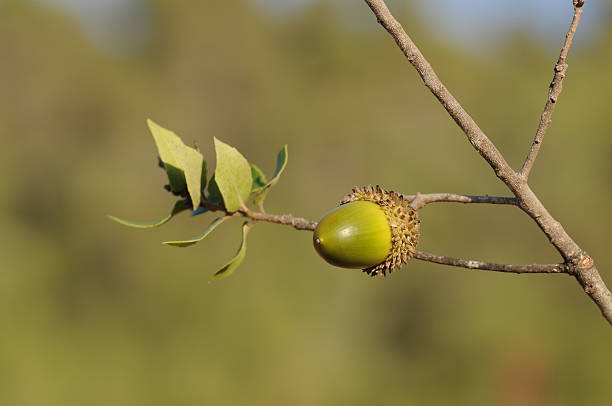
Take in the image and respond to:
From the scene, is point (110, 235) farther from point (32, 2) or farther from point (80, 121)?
point (32, 2)

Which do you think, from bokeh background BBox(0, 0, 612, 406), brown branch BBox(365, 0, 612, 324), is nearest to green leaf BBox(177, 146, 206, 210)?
brown branch BBox(365, 0, 612, 324)

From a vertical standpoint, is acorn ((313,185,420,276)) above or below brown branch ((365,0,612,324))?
below

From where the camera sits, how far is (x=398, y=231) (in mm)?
1141

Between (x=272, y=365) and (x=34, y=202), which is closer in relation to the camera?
(x=272, y=365)

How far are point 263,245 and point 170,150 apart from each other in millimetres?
10674

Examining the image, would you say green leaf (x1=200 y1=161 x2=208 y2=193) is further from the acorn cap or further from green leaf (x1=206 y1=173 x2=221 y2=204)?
the acorn cap

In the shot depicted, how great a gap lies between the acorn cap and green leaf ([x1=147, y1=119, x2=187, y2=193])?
38 cm

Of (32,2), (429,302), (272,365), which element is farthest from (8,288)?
(429,302)

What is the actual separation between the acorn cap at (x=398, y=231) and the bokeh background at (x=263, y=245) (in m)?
10.00

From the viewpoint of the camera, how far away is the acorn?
112 cm

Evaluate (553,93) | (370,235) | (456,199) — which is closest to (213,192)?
(370,235)

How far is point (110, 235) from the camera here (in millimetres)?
12898

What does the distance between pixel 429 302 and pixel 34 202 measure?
8480 mm

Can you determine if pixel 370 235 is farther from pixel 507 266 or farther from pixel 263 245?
pixel 263 245
